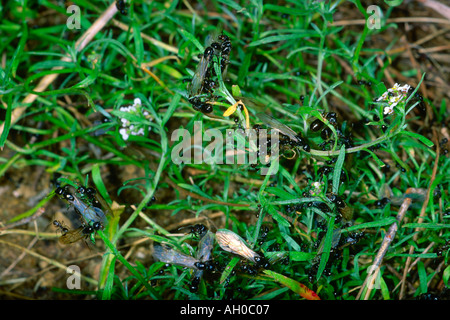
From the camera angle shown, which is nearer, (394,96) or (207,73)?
(394,96)

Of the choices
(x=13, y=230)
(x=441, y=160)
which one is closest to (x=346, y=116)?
(x=441, y=160)

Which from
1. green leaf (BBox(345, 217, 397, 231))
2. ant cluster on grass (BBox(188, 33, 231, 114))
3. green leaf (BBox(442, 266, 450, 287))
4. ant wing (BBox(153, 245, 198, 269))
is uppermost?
ant cluster on grass (BBox(188, 33, 231, 114))

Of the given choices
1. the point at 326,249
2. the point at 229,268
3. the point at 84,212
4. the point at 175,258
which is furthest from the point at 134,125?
the point at 326,249

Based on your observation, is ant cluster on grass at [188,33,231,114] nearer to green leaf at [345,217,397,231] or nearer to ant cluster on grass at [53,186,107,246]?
ant cluster on grass at [53,186,107,246]

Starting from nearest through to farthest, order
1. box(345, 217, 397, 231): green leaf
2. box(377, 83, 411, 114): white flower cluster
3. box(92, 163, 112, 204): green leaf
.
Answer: box(377, 83, 411, 114): white flower cluster → box(345, 217, 397, 231): green leaf → box(92, 163, 112, 204): green leaf

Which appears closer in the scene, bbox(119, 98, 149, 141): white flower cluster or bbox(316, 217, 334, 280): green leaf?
bbox(316, 217, 334, 280): green leaf

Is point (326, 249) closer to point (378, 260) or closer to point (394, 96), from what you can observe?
point (378, 260)

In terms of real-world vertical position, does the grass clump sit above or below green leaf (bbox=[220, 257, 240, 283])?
above

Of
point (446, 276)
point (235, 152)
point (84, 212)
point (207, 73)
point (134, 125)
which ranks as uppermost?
point (207, 73)

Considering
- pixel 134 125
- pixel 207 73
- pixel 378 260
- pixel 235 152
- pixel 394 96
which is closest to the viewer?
pixel 394 96

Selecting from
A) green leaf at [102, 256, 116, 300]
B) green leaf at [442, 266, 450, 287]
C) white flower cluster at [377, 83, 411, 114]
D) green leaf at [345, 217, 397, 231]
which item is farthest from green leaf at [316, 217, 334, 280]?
green leaf at [102, 256, 116, 300]

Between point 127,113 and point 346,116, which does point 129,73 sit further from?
point 346,116
